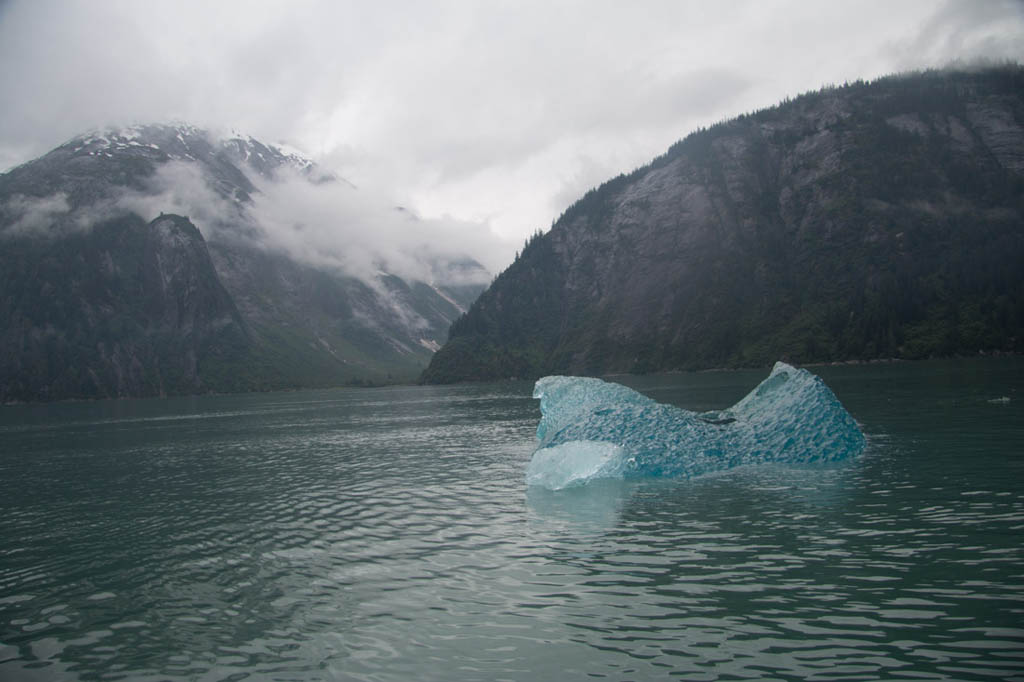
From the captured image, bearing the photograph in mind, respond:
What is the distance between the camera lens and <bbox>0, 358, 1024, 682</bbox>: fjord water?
14.8 m

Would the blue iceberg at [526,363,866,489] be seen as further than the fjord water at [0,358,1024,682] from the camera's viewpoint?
Yes

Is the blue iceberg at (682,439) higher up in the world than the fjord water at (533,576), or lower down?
higher up

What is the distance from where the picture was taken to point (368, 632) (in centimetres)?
1698

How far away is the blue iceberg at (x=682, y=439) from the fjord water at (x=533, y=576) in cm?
150

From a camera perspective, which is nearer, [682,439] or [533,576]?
[533,576]

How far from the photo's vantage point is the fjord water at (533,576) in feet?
48.5

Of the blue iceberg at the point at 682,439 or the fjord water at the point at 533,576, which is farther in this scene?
the blue iceberg at the point at 682,439

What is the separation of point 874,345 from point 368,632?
210084 millimetres

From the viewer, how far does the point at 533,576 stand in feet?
67.6

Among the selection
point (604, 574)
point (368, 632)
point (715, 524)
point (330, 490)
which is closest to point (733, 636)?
point (604, 574)

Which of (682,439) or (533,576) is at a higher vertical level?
(682,439)

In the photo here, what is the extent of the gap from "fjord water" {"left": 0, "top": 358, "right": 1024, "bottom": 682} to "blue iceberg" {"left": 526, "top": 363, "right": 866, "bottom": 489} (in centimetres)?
150

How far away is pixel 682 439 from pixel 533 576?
781 inches

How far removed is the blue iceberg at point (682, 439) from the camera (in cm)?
3638
